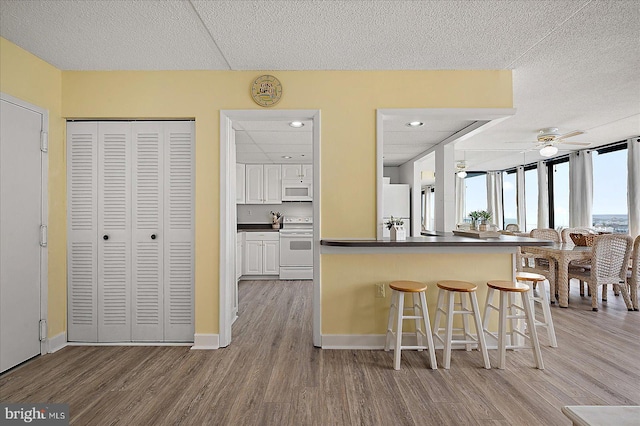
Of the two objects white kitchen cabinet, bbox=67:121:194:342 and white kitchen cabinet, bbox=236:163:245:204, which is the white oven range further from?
white kitchen cabinet, bbox=67:121:194:342

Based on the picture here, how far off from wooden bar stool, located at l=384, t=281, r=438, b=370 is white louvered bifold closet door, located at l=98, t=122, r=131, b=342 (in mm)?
2436

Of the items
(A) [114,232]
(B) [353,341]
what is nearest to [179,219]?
(A) [114,232]

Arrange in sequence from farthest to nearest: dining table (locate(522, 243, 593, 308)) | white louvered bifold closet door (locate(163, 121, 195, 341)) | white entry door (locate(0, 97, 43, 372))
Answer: dining table (locate(522, 243, 593, 308))
white louvered bifold closet door (locate(163, 121, 195, 341))
white entry door (locate(0, 97, 43, 372))

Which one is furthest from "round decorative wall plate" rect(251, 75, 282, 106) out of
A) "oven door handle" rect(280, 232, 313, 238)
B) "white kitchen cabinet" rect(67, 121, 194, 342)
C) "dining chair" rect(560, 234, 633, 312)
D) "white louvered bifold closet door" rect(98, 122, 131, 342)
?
"dining chair" rect(560, 234, 633, 312)

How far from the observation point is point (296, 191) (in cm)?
646

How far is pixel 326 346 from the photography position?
2953 mm

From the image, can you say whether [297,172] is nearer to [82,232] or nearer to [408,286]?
[82,232]

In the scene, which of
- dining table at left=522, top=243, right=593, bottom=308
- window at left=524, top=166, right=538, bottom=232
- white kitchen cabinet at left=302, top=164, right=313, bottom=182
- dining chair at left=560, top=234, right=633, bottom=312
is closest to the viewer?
dining chair at left=560, top=234, right=633, bottom=312

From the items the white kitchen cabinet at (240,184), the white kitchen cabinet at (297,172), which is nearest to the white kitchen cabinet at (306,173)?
the white kitchen cabinet at (297,172)

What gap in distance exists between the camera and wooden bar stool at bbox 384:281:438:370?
8.39 ft

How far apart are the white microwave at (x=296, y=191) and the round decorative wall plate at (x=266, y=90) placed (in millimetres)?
3464

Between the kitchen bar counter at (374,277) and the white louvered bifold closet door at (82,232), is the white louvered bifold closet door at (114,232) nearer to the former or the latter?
the white louvered bifold closet door at (82,232)

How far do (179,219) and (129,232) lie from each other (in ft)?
1.58

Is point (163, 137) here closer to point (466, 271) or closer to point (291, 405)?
point (291, 405)
